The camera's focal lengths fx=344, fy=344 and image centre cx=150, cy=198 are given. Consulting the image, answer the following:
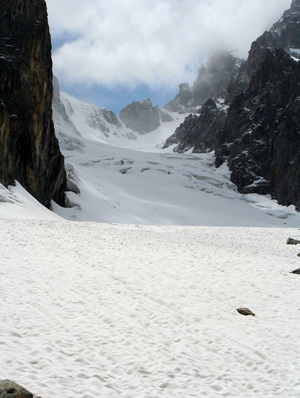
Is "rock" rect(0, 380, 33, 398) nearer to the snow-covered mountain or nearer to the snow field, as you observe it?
the snow field

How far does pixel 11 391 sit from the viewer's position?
5387mm

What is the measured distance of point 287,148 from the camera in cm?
9925

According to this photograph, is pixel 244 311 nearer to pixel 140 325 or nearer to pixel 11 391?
pixel 140 325

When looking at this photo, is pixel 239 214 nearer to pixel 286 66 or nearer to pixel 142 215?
pixel 142 215

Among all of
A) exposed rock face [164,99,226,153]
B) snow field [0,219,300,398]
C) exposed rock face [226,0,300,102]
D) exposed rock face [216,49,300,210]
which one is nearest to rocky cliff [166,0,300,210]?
exposed rock face [216,49,300,210]

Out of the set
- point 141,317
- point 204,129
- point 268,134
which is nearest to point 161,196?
point 268,134

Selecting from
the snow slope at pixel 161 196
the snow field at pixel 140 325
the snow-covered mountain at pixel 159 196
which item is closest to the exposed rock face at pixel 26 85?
the snow slope at pixel 161 196

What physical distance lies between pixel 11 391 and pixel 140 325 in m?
4.78

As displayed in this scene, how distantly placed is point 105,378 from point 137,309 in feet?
12.9

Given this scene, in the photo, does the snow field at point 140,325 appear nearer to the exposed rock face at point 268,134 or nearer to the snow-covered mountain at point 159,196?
the snow-covered mountain at point 159,196

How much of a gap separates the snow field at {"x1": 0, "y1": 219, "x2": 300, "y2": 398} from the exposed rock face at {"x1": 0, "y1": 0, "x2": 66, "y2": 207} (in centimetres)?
2088

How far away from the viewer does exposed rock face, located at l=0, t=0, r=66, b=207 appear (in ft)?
119

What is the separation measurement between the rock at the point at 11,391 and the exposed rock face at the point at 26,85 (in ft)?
101

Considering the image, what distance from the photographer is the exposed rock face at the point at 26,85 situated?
3612cm
